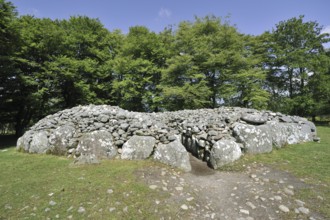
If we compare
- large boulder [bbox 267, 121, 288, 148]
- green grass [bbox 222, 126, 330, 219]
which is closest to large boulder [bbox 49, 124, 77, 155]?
green grass [bbox 222, 126, 330, 219]

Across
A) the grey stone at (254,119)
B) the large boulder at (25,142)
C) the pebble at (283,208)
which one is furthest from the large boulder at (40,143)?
the grey stone at (254,119)

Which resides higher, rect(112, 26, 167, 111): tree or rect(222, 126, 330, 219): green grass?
rect(112, 26, 167, 111): tree

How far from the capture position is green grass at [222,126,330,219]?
504cm

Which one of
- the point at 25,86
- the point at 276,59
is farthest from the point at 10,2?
the point at 276,59

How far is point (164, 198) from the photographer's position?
521cm

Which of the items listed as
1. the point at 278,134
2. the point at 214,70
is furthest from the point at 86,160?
the point at 214,70

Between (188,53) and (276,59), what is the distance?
41.2 feet

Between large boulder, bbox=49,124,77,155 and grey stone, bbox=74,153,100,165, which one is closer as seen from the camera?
grey stone, bbox=74,153,100,165

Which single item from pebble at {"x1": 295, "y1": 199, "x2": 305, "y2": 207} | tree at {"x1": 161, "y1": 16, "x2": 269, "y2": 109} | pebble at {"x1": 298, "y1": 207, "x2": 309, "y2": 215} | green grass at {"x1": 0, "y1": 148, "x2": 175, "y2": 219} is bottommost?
pebble at {"x1": 298, "y1": 207, "x2": 309, "y2": 215}

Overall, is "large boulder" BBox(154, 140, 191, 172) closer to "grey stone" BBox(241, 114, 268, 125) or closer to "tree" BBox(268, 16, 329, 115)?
"grey stone" BBox(241, 114, 268, 125)

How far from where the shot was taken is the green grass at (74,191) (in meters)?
4.52

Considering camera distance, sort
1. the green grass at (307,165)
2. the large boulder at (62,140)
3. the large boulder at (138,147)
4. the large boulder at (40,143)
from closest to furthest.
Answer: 1. the green grass at (307,165)
2. the large boulder at (138,147)
3. the large boulder at (62,140)
4. the large boulder at (40,143)

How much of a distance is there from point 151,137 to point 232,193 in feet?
14.0

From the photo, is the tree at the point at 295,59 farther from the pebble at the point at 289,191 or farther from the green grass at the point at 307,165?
the pebble at the point at 289,191
